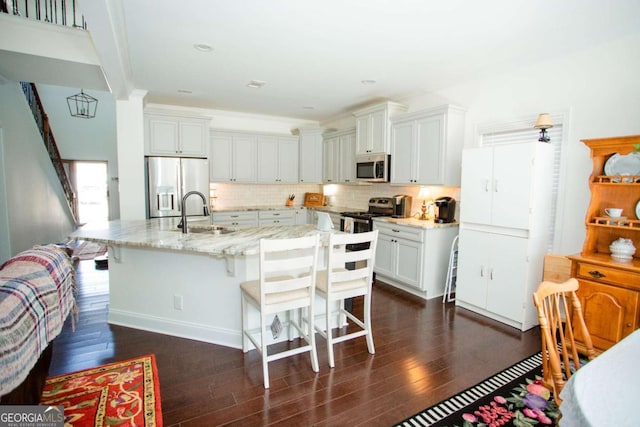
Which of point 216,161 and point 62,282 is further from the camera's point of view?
point 216,161

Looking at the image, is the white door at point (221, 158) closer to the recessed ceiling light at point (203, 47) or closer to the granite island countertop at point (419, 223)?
the recessed ceiling light at point (203, 47)

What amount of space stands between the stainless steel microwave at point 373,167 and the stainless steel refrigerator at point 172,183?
8.55 ft

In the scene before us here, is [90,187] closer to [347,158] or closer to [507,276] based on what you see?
[347,158]

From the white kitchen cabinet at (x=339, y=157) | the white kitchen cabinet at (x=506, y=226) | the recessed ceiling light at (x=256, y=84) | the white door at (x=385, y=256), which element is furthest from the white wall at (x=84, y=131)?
the white kitchen cabinet at (x=506, y=226)

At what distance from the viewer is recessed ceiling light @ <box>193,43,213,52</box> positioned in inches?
124

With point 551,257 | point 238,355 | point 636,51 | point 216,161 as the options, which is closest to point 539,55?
point 636,51

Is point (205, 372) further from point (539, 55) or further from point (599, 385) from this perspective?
point (539, 55)

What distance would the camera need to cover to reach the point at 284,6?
8.08 feet

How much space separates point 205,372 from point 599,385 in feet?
7.63

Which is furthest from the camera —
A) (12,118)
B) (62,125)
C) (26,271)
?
(62,125)

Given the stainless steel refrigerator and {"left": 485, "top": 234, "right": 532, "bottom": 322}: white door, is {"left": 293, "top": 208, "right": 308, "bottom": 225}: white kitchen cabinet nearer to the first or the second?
the stainless steel refrigerator

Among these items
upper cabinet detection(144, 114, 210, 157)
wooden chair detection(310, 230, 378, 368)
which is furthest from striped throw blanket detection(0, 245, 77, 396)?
upper cabinet detection(144, 114, 210, 157)

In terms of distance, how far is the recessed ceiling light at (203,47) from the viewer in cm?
315

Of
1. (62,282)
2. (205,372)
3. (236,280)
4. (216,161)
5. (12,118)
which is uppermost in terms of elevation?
(12,118)
